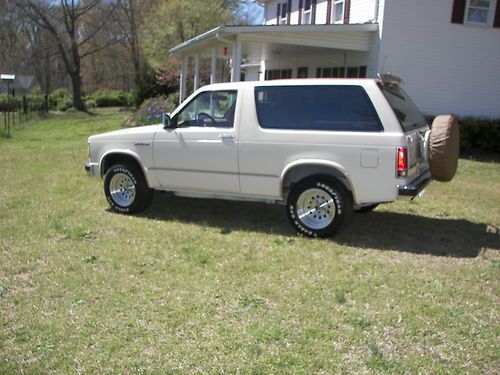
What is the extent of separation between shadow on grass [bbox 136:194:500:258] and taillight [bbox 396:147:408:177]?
94 centimetres

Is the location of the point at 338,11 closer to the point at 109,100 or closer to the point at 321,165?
the point at 321,165

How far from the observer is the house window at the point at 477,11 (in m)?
15.9

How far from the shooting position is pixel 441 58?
52.2 ft

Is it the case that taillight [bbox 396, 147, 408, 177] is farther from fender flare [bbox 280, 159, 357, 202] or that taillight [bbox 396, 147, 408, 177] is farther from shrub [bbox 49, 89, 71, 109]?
shrub [bbox 49, 89, 71, 109]

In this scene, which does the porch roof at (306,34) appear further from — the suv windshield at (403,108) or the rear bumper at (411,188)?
the rear bumper at (411,188)

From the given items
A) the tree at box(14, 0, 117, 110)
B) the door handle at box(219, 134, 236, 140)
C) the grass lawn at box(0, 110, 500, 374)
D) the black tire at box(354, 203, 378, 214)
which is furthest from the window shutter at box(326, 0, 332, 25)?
the tree at box(14, 0, 117, 110)

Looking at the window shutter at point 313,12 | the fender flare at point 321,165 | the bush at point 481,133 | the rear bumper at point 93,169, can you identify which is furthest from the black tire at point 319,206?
the window shutter at point 313,12

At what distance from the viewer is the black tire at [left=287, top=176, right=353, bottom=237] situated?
239 inches

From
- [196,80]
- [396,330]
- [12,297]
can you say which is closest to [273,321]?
[396,330]

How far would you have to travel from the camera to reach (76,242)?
6.10m

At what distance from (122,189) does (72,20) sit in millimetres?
35308

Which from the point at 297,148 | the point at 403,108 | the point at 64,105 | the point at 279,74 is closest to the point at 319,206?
the point at 297,148

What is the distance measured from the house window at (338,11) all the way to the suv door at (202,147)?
1255cm

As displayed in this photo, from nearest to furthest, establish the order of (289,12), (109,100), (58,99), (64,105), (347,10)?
(347,10)
(289,12)
(64,105)
(58,99)
(109,100)
